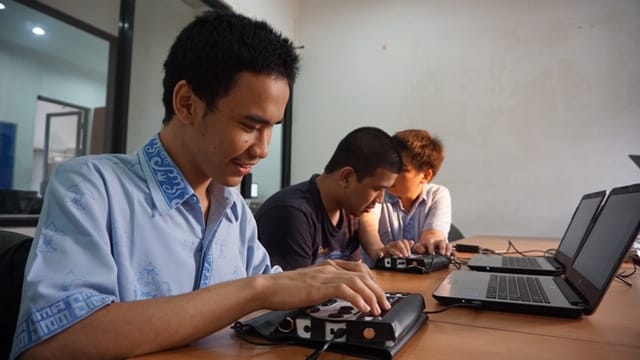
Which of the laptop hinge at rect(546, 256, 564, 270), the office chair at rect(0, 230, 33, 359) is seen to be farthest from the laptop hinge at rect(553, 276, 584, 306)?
the office chair at rect(0, 230, 33, 359)

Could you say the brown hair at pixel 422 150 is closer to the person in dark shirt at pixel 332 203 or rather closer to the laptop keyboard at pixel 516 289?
the person in dark shirt at pixel 332 203

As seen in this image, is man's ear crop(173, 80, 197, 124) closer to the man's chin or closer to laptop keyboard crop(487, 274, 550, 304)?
the man's chin

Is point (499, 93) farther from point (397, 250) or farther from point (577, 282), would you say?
point (577, 282)

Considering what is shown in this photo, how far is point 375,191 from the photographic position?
5.29 ft

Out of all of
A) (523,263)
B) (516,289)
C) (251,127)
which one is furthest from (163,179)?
(523,263)

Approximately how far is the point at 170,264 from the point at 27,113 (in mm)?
2344

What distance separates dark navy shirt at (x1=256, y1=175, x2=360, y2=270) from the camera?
1396 millimetres

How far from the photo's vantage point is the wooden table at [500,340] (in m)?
0.60

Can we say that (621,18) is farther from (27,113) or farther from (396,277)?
(27,113)

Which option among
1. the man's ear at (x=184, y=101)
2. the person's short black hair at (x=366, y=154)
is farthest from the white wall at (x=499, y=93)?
the man's ear at (x=184, y=101)

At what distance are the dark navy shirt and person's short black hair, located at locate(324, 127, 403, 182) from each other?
15cm

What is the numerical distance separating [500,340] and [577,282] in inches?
17.1

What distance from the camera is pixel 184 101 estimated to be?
2.78 ft

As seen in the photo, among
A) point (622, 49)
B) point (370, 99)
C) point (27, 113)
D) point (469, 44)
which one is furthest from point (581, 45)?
point (27, 113)
